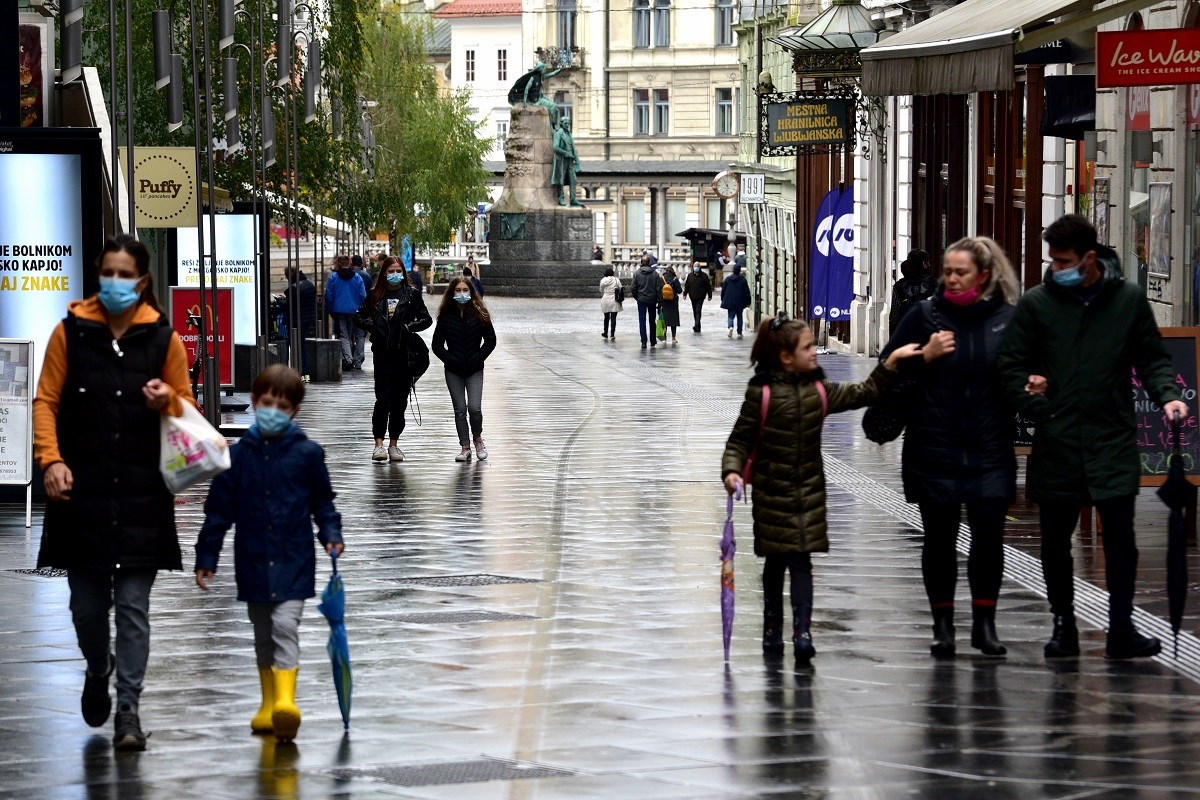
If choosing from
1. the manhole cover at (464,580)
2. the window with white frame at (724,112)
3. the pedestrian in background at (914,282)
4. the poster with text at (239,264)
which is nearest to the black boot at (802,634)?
the manhole cover at (464,580)

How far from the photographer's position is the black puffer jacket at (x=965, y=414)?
9.94 meters

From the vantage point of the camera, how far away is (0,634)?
1105 cm

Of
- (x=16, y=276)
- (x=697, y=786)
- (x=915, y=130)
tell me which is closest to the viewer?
(x=697, y=786)

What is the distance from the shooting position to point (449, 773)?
7.82 m

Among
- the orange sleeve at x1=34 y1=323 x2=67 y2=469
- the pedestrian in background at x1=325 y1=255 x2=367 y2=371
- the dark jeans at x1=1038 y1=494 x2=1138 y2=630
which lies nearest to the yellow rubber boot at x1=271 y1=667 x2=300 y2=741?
the orange sleeve at x1=34 y1=323 x2=67 y2=469

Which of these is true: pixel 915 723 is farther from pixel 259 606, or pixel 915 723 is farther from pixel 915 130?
pixel 915 130

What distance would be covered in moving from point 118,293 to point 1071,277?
3.95 m

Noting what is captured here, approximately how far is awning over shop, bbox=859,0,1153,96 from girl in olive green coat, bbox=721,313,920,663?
495 cm

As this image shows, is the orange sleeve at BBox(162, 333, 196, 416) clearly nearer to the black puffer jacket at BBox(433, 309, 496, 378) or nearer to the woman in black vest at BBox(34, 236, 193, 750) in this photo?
the woman in black vest at BBox(34, 236, 193, 750)

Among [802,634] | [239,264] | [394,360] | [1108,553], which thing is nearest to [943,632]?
[802,634]

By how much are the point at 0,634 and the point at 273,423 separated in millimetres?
3186

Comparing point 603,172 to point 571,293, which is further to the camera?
point 603,172

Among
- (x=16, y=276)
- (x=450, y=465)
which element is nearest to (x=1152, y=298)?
(x=450, y=465)

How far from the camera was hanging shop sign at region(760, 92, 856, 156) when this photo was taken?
36688 mm
